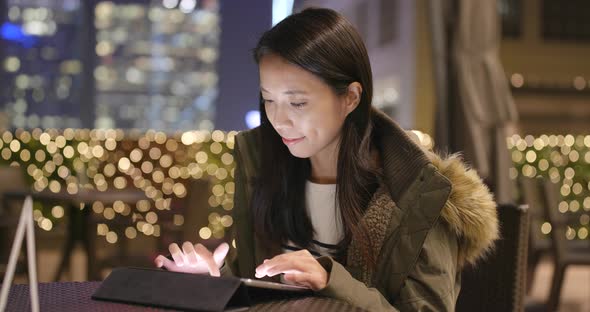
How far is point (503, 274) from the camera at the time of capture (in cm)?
149

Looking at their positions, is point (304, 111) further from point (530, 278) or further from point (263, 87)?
point (530, 278)

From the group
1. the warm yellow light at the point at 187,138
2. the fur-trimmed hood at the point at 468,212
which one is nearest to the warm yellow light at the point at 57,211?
the warm yellow light at the point at 187,138

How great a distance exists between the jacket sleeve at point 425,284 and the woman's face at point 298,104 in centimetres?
28

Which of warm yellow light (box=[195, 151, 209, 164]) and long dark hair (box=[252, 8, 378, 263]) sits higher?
long dark hair (box=[252, 8, 378, 263])

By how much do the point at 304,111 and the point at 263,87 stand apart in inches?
3.7

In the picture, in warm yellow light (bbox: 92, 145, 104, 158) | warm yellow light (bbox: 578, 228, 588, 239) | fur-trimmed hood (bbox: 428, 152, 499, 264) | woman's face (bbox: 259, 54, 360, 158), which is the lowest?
warm yellow light (bbox: 578, 228, 588, 239)

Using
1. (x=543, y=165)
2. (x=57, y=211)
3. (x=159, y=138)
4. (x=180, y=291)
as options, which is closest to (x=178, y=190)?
(x=159, y=138)

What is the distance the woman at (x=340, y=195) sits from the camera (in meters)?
1.32

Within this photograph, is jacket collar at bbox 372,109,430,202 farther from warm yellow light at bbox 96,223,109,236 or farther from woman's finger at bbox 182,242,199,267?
warm yellow light at bbox 96,223,109,236

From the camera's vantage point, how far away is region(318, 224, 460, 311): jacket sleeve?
4.18 feet

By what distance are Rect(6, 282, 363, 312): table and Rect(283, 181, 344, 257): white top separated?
420 millimetres

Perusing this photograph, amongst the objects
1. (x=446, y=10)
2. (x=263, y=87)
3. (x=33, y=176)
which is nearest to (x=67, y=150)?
(x=33, y=176)

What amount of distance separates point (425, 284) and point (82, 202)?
3787 mm

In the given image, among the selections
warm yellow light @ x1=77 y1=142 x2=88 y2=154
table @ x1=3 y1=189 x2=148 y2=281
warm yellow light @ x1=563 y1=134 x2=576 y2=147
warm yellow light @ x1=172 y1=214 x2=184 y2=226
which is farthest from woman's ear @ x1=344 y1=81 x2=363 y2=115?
warm yellow light @ x1=563 y1=134 x2=576 y2=147
